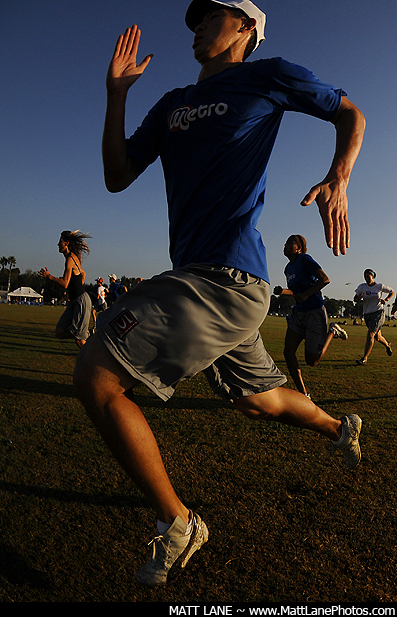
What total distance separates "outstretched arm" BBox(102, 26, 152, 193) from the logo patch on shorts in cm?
80

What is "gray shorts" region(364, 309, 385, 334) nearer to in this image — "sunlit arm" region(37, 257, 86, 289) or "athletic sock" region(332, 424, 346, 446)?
"sunlit arm" region(37, 257, 86, 289)

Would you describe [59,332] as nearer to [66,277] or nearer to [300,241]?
[66,277]

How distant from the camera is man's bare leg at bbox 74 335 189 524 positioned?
161 centimetres

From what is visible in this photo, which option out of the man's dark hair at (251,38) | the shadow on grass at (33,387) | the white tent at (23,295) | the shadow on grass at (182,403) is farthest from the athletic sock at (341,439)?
the white tent at (23,295)

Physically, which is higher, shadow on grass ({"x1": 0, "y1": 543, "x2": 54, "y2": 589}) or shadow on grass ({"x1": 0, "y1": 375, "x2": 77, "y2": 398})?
shadow on grass ({"x1": 0, "y1": 543, "x2": 54, "y2": 589})

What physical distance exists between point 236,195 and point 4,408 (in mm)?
4274

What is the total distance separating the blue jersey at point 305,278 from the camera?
6094 mm

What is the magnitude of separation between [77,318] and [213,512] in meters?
6.14

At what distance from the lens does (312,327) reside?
20.0 ft

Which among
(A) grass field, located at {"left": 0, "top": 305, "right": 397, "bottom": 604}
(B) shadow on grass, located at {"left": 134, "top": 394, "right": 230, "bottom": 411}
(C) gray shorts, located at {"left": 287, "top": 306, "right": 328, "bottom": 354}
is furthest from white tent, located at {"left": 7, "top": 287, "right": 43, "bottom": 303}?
(A) grass field, located at {"left": 0, "top": 305, "right": 397, "bottom": 604}

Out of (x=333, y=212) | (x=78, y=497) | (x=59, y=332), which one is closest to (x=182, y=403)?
(x=78, y=497)

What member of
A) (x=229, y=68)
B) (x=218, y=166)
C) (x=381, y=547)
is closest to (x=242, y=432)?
(x=381, y=547)

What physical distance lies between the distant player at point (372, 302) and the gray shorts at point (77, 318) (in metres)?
7.07

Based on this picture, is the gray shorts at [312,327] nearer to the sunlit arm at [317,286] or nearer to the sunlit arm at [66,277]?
the sunlit arm at [317,286]
